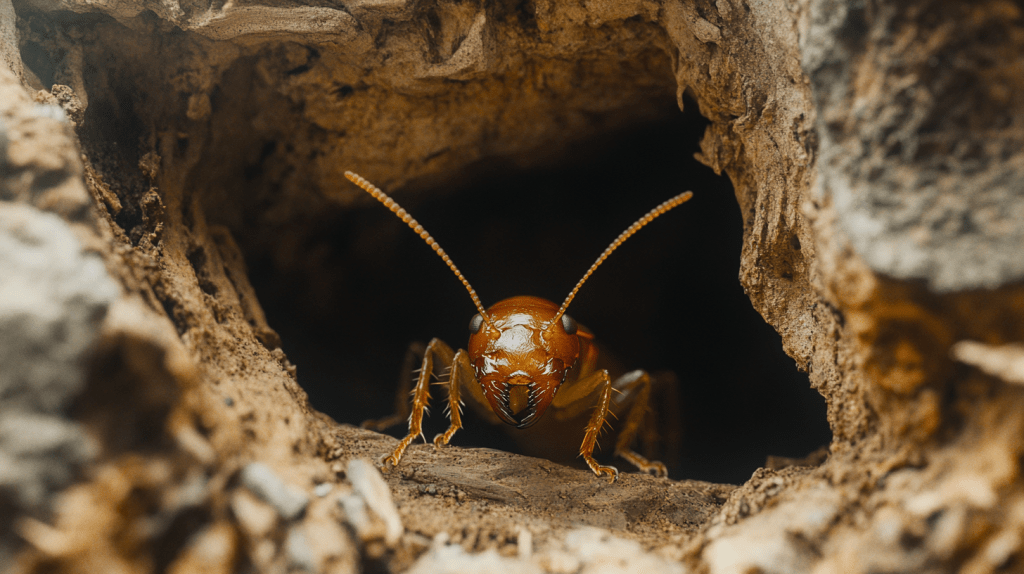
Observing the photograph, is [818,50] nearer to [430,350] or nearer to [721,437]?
[430,350]

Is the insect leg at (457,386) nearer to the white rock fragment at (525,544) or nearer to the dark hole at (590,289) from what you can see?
the white rock fragment at (525,544)

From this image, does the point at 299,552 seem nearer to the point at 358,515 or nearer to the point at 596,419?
the point at 358,515

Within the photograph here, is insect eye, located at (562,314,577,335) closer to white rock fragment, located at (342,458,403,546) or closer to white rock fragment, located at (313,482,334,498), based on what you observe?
white rock fragment, located at (342,458,403,546)

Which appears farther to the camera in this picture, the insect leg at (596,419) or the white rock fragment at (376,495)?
the insect leg at (596,419)

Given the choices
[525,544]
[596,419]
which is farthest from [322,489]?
[596,419]

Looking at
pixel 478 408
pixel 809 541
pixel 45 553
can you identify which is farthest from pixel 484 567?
pixel 478 408

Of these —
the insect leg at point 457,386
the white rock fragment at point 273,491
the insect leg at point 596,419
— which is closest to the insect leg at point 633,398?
the insect leg at point 596,419
